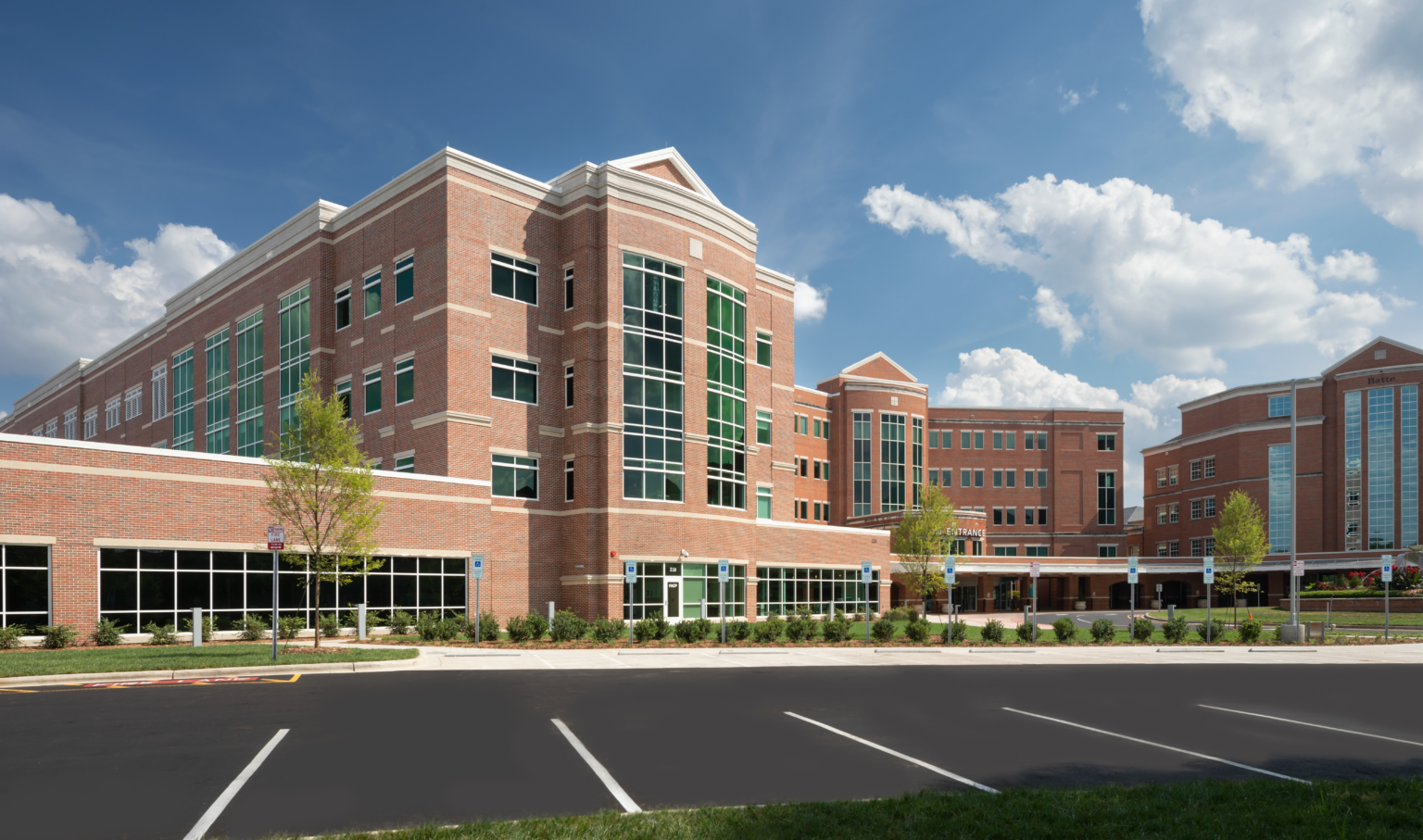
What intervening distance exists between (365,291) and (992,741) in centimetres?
3911

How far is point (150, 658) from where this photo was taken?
69.0 ft

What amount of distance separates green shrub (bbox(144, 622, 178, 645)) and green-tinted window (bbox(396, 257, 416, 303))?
17.2 m

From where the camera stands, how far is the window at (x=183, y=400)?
58062mm

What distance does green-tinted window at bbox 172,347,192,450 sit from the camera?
190 ft

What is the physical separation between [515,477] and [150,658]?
807 inches

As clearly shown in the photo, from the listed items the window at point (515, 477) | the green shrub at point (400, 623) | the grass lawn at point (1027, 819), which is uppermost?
the window at point (515, 477)

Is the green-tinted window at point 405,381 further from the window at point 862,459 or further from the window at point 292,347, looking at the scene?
the window at point 862,459

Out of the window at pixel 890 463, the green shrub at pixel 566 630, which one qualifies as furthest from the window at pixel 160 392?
the window at pixel 890 463

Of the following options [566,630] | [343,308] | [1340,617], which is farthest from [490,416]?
[1340,617]

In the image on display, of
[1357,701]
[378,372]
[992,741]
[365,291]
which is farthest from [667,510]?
[992,741]

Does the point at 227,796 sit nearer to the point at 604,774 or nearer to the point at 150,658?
the point at 604,774

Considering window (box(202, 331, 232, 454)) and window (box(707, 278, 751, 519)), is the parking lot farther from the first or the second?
window (box(202, 331, 232, 454))

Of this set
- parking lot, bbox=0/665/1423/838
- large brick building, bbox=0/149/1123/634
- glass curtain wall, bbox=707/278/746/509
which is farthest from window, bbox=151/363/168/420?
parking lot, bbox=0/665/1423/838

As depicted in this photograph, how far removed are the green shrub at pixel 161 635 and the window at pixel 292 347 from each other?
18.2 metres
